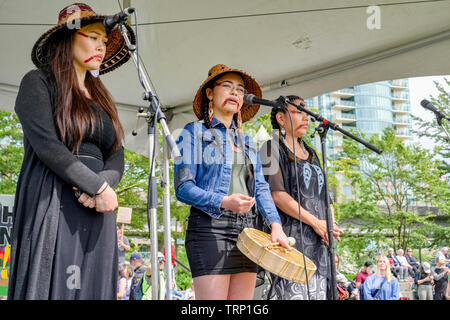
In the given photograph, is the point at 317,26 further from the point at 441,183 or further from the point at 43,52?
the point at 441,183

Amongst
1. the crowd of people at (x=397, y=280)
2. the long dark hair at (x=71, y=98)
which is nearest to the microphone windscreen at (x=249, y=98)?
the long dark hair at (x=71, y=98)

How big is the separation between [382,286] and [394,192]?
621 inches

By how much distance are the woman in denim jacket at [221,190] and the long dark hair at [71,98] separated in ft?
1.87

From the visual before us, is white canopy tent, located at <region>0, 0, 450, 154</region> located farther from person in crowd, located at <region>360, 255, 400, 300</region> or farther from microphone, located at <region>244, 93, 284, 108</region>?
person in crowd, located at <region>360, 255, 400, 300</region>

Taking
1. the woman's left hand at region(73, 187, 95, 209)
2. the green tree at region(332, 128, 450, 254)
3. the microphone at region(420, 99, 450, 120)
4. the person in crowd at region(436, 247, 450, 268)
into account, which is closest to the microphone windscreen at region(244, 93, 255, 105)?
the woman's left hand at region(73, 187, 95, 209)

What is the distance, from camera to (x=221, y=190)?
2.68 metres

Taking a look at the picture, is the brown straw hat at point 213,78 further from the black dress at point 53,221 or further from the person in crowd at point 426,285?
the person in crowd at point 426,285

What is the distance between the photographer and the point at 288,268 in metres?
2.41

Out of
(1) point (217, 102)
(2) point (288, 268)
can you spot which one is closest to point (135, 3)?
(1) point (217, 102)

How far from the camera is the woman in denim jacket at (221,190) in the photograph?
8.29 ft

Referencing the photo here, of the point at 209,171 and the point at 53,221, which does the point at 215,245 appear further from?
the point at 53,221

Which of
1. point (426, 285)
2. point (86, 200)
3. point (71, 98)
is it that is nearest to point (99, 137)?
point (71, 98)

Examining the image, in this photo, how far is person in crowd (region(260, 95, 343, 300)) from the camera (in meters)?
3.01
